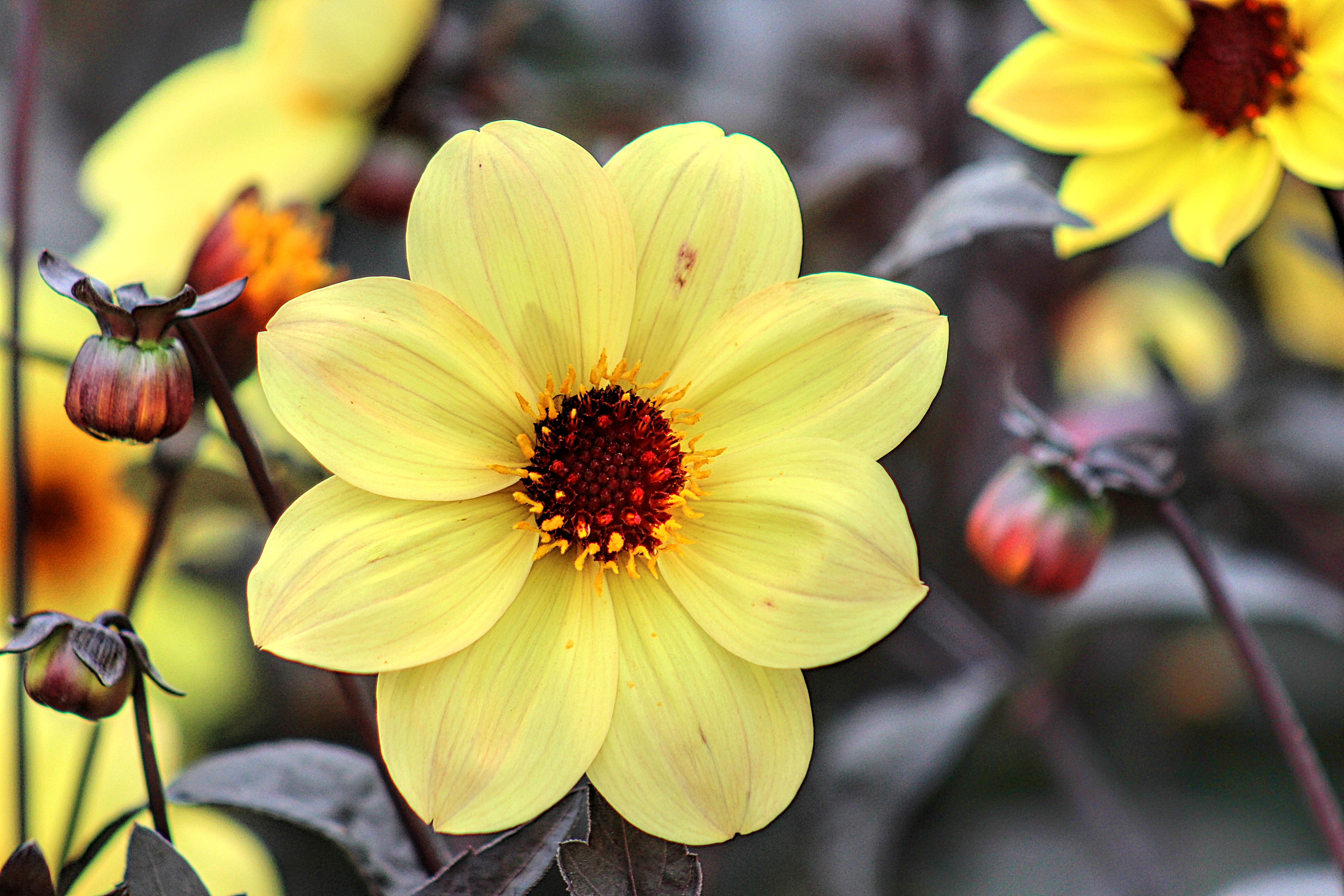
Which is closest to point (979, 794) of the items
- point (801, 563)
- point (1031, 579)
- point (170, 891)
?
point (1031, 579)

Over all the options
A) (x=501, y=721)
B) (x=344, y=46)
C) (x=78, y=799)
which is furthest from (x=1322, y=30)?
(x=78, y=799)

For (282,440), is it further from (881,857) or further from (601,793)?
(881,857)

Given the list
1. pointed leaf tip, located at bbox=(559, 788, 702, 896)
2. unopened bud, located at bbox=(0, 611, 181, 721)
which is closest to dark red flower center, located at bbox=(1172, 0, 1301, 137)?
pointed leaf tip, located at bbox=(559, 788, 702, 896)

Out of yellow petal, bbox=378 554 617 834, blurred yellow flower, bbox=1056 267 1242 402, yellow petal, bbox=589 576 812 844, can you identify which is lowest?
blurred yellow flower, bbox=1056 267 1242 402

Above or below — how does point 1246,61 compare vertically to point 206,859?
above

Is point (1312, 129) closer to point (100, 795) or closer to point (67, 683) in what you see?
point (67, 683)

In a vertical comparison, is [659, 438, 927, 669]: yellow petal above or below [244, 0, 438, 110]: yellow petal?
below

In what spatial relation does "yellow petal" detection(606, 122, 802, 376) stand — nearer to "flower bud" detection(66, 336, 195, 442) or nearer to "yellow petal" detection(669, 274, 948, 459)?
"yellow petal" detection(669, 274, 948, 459)

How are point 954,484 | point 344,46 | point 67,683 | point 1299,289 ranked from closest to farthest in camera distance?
1. point 67,683
2. point 344,46
3. point 954,484
4. point 1299,289
